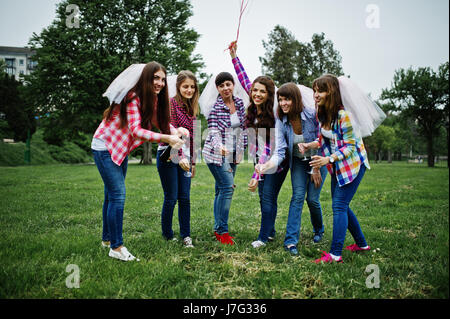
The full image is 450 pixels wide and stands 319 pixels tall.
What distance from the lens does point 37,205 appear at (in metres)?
6.74

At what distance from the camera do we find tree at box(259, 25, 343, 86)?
25750 mm

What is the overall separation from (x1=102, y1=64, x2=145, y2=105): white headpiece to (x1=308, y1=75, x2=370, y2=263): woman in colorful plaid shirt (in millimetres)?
2093

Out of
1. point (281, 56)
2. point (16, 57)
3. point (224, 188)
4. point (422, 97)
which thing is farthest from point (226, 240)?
point (16, 57)

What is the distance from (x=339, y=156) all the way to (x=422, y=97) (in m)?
36.2

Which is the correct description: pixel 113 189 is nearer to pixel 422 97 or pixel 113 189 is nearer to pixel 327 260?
pixel 327 260

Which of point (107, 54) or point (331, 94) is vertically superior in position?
point (107, 54)

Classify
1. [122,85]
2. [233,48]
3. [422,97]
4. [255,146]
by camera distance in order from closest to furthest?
[122,85] < [255,146] < [233,48] < [422,97]

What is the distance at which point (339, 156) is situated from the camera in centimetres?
344

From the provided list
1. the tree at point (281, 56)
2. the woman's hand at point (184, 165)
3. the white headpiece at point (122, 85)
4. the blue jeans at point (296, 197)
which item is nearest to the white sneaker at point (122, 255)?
the woman's hand at point (184, 165)

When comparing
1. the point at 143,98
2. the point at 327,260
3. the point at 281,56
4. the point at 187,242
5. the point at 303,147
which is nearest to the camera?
the point at 143,98

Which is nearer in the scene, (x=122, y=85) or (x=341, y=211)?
(x=122, y=85)

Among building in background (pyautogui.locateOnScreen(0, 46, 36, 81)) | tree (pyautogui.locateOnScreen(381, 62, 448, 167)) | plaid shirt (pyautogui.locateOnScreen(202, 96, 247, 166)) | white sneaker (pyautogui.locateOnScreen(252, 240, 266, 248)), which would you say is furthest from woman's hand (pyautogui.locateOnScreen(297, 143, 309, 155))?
building in background (pyautogui.locateOnScreen(0, 46, 36, 81))
